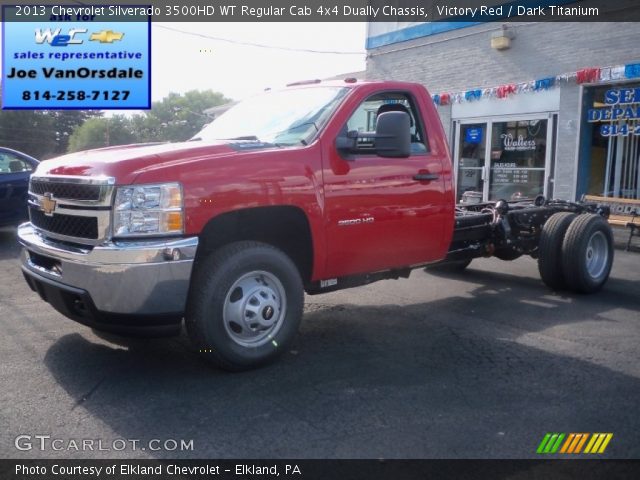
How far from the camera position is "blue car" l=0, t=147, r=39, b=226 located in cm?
1006

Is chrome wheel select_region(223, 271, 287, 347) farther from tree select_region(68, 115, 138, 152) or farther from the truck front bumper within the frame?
tree select_region(68, 115, 138, 152)

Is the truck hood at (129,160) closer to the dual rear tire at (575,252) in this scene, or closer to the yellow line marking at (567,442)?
the yellow line marking at (567,442)

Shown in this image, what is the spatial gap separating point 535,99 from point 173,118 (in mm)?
49296

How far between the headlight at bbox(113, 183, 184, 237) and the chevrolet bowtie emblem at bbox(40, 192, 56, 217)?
2.44 feet

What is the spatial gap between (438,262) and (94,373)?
10.6 ft

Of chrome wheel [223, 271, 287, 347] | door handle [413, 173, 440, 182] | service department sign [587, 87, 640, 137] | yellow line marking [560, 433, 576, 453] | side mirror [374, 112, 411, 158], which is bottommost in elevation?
yellow line marking [560, 433, 576, 453]

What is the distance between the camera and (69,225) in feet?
13.8

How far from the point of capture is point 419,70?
1543cm

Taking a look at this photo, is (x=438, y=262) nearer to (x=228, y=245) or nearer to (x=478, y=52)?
(x=228, y=245)

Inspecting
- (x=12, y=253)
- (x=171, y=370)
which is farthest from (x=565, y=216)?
(x=12, y=253)

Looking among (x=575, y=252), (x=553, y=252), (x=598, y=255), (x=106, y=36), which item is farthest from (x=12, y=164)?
(x=598, y=255)

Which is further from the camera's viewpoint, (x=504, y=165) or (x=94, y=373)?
(x=504, y=165)

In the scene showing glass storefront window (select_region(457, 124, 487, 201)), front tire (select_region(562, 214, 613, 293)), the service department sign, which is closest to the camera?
front tire (select_region(562, 214, 613, 293))

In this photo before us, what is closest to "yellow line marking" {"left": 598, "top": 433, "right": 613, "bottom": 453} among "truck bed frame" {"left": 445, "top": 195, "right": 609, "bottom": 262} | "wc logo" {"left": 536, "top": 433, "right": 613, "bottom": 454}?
"wc logo" {"left": 536, "top": 433, "right": 613, "bottom": 454}
